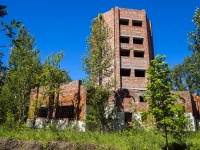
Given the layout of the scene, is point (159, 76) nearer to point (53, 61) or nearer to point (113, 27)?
point (53, 61)

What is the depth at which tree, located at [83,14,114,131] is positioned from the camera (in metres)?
22.9

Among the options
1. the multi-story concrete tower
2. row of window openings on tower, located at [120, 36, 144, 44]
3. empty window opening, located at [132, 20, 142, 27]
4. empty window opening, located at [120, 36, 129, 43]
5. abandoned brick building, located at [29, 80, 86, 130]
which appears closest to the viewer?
abandoned brick building, located at [29, 80, 86, 130]

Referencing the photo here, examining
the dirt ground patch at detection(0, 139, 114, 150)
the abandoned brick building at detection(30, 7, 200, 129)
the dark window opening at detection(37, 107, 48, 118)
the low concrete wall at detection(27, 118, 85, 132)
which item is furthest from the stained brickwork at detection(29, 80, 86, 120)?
the dirt ground patch at detection(0, 139, 114, 150)

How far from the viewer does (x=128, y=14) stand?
3216 centimetres

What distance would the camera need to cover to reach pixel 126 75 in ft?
104

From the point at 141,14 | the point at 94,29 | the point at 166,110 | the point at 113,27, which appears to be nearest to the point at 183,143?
the point at 166,110

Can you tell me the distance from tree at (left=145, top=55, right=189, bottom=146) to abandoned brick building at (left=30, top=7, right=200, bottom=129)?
11957mm

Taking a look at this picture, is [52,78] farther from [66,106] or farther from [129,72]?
[129,72]

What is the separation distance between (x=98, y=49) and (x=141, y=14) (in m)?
11.5

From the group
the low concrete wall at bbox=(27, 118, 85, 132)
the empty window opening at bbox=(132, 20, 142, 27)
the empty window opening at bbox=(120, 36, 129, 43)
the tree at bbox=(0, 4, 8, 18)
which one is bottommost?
the low concrete wall at bbox=(27, 118, 85, 132)

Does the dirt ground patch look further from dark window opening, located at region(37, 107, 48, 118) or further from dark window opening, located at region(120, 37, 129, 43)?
dark window opening, located at region(120, 37, 129, 43)

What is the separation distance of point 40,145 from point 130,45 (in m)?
21.7

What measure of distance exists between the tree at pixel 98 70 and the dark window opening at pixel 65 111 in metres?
2.73

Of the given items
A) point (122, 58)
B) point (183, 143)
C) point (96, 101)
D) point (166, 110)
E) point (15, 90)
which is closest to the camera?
point (166, 110)
